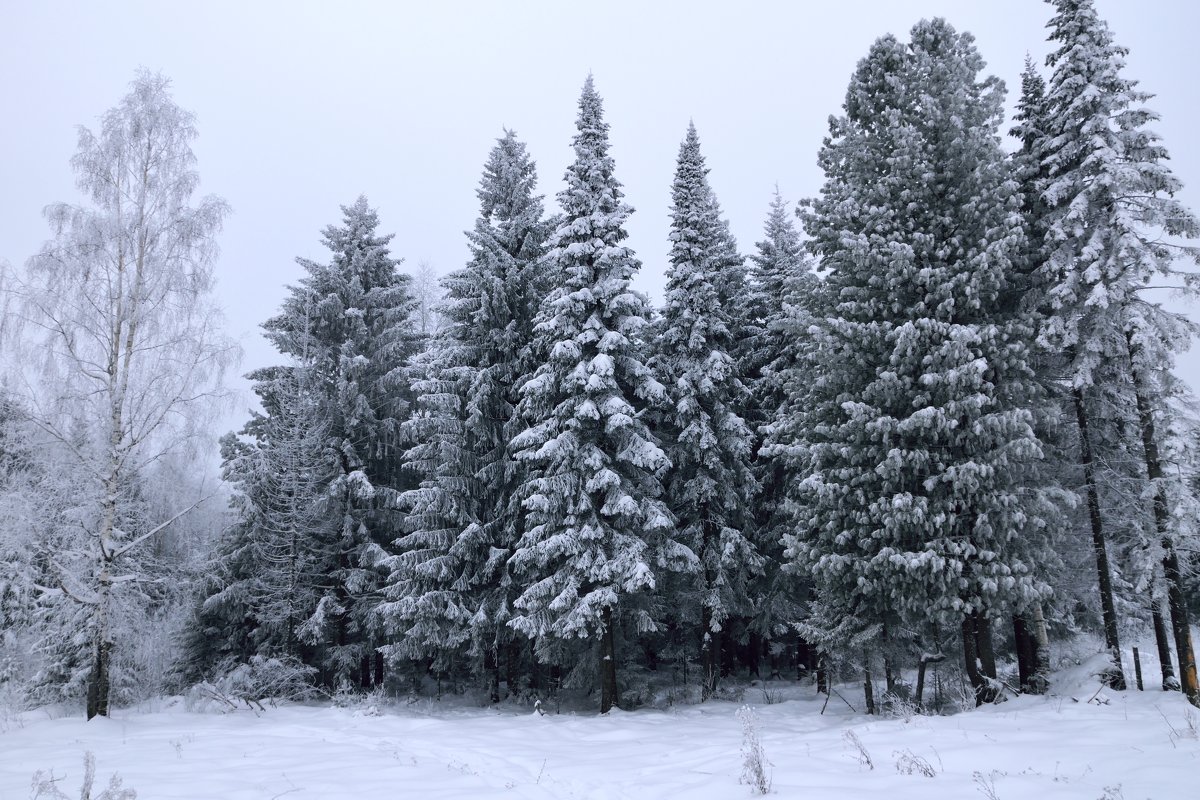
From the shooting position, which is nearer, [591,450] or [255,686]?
[591,450]

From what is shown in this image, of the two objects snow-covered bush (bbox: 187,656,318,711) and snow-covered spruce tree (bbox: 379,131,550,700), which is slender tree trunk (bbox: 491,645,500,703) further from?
snow-covered bush (bbox: 187,656,318,711)

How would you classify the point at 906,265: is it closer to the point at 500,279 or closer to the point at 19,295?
the point at 500,279

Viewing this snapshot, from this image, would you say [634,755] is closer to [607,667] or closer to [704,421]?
[607,667]

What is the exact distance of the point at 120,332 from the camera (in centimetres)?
1691

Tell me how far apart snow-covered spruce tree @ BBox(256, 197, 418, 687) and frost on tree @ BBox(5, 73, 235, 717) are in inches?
240

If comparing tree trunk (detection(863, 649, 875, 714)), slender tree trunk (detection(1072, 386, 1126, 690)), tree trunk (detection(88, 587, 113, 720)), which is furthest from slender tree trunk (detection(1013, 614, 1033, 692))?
tree trunk (detection(88, 587, 113, 720))

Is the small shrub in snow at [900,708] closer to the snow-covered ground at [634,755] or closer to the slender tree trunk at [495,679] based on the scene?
the snow-covered ground at [634,755]

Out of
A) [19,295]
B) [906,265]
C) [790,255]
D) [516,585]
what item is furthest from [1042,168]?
[19,295]

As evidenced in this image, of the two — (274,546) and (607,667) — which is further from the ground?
(274,546)

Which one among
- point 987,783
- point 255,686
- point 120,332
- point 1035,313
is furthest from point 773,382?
point 255,686

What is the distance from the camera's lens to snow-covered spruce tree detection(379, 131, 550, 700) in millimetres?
19641

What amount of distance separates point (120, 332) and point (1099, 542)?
970 inches

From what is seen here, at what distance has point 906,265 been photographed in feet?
49.3

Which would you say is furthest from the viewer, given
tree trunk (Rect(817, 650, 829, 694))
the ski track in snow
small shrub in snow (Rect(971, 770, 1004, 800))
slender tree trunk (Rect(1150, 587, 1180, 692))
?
tree trunk (Rect(817, 650, 829, 694))
